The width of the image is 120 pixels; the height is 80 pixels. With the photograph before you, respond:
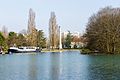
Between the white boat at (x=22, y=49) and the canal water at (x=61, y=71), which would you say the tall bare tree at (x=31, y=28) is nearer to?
the white boat at (x=22, y=49)

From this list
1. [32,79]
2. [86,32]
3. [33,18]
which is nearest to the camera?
[32,79]

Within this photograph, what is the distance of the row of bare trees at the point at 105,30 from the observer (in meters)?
77.3

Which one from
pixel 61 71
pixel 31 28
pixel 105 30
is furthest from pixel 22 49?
pixel 61 71

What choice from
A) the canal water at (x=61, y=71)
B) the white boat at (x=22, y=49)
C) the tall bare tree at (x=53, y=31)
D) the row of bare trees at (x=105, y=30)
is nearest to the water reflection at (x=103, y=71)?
the canal water at (x=61, y=71)

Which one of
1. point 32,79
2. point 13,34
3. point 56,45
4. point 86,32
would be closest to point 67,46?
point 56,45

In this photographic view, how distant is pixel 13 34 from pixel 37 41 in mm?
10410

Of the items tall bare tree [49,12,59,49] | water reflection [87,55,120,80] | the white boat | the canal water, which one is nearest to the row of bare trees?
the canal water

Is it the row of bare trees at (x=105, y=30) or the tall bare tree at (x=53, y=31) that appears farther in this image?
the tall bare tree at (x=53, y=31)

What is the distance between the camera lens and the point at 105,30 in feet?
255

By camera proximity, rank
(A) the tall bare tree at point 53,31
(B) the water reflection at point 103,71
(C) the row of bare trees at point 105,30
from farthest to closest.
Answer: (A) the tall bare tree at point 53,31 → (C) the row of bare trees at point 105,30 → (B) the water reflection at point 103,71

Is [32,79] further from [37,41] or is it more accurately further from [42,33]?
[42,33]

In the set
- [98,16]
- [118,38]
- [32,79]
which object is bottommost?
[32,79]

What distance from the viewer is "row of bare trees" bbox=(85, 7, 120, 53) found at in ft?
254

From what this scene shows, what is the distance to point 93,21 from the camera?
263 ft
